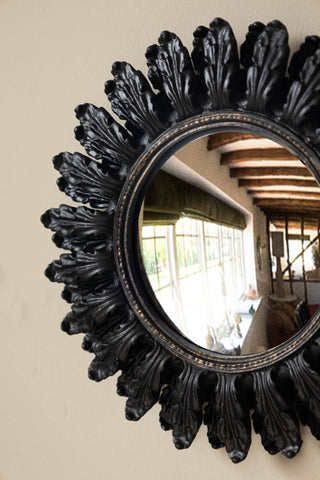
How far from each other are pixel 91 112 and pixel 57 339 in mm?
578

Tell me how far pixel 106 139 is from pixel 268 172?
345mm

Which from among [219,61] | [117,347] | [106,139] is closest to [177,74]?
[219,61]

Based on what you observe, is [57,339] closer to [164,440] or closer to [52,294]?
[52,294]

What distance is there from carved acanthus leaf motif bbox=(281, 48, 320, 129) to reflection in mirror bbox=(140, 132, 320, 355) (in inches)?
2.3

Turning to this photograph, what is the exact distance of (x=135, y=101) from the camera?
792 millimetres

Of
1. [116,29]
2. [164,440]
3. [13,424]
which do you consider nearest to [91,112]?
[116,29]

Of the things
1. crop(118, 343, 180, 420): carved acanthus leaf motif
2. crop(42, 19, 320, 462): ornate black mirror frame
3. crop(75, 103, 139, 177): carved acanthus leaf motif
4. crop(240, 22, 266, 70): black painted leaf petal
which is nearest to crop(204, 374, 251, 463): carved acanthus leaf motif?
crop(42, 19, 320, 462): ornate black mirror frame

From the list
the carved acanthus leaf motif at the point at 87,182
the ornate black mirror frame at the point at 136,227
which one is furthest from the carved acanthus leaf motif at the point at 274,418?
the carved acanthus leaf motif at the point at 87,182

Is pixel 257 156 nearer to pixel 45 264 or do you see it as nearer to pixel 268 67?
pixel 268 67

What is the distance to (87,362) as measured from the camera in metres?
1.00

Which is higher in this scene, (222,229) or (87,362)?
(222,229)

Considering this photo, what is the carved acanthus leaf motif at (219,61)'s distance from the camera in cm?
69

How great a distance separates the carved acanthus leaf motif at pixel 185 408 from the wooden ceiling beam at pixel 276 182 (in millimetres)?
374

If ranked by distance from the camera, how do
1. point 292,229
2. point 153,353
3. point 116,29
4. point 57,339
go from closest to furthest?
point 292,229 < point 153,353 < point 116,29 < point 57,339
